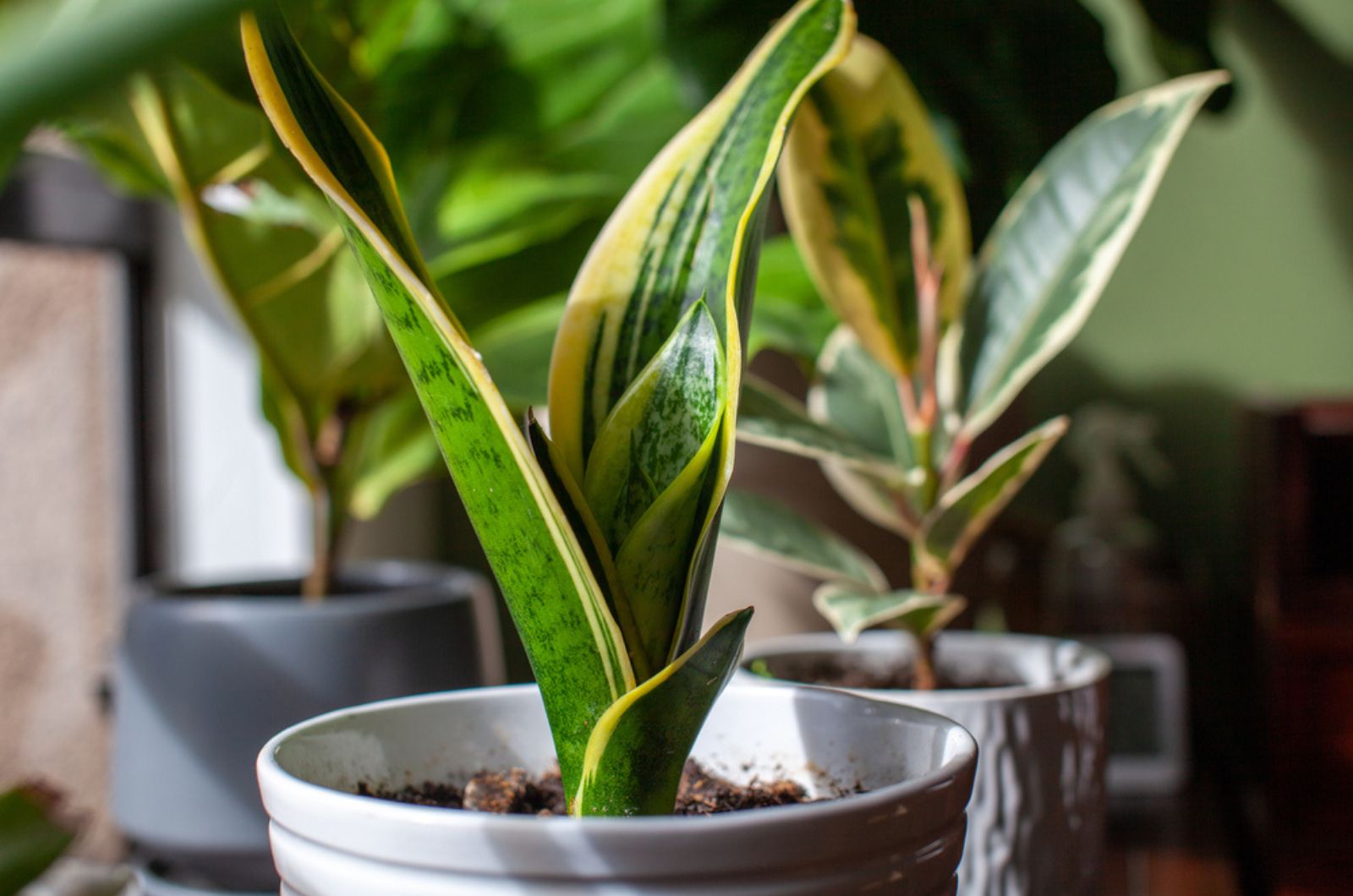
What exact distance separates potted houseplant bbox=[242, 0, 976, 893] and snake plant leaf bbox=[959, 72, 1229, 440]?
0.14 metres

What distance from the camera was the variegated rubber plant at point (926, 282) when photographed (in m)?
0.35

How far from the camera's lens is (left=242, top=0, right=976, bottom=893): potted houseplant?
0.18m

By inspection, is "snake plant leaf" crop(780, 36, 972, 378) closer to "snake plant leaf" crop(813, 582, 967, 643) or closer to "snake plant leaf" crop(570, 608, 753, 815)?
"snake plant leaf" crop(813, 582, 967, 643)

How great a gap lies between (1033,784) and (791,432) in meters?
0.13

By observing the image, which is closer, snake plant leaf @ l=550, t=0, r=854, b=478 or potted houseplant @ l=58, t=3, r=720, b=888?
snake plant leaf @ l=550, t=0, r=854, b=478

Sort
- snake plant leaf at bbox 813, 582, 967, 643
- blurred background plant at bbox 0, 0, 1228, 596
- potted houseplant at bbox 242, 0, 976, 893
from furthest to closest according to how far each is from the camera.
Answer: blurred background plant at bbox 0, 0, 1228, 596 < snake plant leaf at bbox 813, 582, 967, 643 < potted houseplant at bbox 242, 0, 976, 893

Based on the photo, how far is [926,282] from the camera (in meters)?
0.40

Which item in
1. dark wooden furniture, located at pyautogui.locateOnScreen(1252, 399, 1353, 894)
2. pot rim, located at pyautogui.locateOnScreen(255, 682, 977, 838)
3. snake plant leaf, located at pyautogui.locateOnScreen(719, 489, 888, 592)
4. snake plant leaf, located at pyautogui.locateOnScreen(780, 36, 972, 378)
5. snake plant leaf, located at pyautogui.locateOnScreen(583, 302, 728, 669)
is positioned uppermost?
snake plant leaf, located at pyautogui.locateOnScreen(780, 36, 972, 378)

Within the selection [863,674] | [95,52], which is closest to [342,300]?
[863,674]

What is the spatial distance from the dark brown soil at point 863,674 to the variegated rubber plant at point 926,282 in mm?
15

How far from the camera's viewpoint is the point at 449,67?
557mm

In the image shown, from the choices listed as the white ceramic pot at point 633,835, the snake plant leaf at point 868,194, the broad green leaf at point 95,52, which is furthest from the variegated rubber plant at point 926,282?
the broad green leaf at point 95,52

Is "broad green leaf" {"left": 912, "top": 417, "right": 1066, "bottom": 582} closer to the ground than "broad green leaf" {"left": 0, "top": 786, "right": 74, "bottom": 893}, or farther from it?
farther from it

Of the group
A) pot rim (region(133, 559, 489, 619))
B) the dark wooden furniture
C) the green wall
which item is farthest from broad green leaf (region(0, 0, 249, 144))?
the green wall
